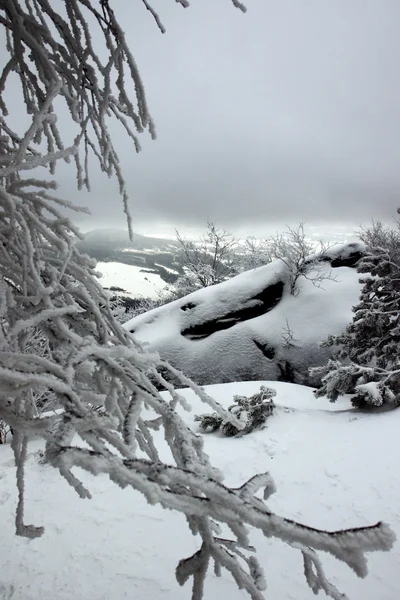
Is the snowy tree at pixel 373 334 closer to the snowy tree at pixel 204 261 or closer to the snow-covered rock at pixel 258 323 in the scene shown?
the snow-covered rock at pixel 258 323

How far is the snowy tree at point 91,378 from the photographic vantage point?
812 mm

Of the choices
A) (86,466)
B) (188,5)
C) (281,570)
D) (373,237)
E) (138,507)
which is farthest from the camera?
(373,237)

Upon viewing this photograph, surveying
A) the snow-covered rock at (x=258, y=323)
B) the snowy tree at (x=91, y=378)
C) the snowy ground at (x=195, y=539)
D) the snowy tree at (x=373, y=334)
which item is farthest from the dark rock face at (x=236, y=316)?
the snowy tree at (x=91, y=378)

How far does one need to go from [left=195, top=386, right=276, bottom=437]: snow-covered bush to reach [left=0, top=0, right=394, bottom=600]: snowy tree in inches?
191

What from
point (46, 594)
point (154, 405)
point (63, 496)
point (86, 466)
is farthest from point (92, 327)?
point (63, 496)

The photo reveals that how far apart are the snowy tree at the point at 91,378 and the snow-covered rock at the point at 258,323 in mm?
11285

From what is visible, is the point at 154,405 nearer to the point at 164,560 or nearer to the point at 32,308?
the point at 32,308

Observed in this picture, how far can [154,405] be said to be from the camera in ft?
4.17

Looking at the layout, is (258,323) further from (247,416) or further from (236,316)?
(247,416)

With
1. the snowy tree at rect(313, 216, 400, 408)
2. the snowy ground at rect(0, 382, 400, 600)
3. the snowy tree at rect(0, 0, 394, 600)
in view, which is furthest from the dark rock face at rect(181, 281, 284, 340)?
the snowy tree at rect(0, 0, 394, 600)

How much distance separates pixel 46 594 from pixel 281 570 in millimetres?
2127

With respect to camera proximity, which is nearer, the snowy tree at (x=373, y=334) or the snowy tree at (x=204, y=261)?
the snowy tree at (x=373, y=334)

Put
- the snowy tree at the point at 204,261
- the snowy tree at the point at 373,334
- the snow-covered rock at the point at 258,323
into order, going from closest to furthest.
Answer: the snowy tree at the point at 373,334 → the snow-covered rock at the point at 258,323 → the snowy tree at the point at 204,261

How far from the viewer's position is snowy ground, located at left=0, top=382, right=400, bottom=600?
3.07m
